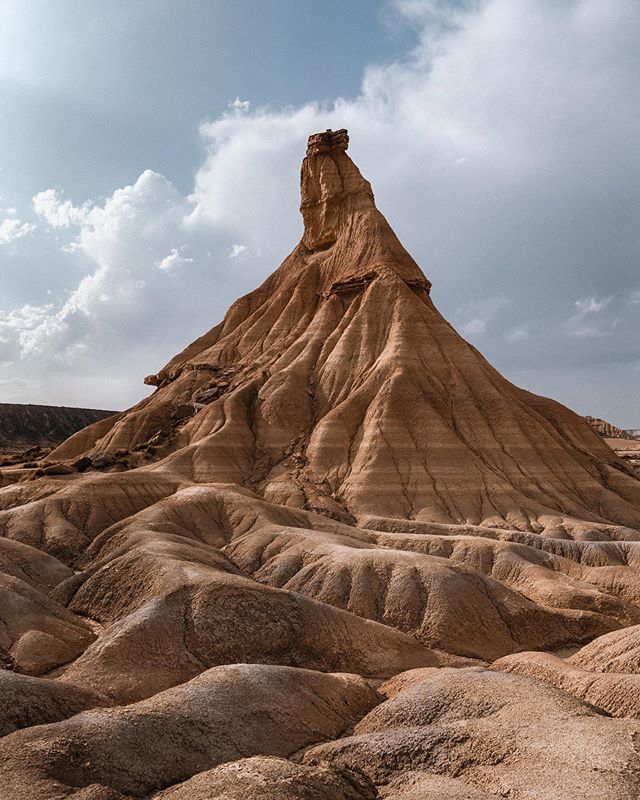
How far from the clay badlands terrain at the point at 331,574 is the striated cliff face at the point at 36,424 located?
45.6 metres

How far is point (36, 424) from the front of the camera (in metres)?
120

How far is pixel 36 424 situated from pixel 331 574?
101373 mm

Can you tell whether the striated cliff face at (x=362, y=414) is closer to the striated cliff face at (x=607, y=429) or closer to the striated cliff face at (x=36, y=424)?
the striated cliff face at (x=36, y=424)

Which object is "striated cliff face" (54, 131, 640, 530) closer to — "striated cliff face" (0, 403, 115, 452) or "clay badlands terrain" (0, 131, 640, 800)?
"clay badlands terrain" (0, 131, 640, 800)

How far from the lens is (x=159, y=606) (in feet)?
78.4

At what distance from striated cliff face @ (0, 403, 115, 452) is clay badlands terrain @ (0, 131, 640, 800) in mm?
45613

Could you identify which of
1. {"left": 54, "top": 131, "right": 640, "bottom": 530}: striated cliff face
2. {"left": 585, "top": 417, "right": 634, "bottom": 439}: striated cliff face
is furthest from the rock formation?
{"left": 585, "top": 417, "right": 634, "bottom": 439}: striated cliff face

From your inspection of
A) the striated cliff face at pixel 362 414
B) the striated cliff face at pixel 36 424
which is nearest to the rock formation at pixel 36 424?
the striated cliff face at pixel 36 424

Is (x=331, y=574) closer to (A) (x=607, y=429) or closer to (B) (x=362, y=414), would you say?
(B) (x=362, y=414)

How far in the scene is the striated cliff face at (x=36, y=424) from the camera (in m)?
113

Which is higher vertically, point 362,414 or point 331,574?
point 362,414

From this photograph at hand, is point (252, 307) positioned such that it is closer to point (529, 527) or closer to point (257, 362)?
point (257, 362)

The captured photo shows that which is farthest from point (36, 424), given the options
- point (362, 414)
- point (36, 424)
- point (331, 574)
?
point (331, 574)

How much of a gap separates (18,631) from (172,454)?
105 ft
